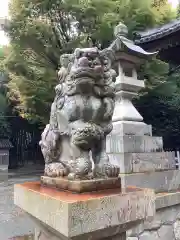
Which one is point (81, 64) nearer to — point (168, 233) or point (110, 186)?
point (110, 186)

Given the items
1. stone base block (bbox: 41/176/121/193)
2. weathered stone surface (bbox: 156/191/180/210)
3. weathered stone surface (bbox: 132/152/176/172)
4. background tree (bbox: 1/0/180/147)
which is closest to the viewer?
stone base block (bbox: 41/176/121/193)

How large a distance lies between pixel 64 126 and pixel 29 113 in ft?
29.5

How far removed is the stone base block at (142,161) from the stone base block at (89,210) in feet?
5.05

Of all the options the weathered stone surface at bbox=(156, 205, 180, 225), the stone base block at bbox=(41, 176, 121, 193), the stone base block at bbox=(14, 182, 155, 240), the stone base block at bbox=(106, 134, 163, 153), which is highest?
the stone base block at bbox=(106, 134, 163, 153)

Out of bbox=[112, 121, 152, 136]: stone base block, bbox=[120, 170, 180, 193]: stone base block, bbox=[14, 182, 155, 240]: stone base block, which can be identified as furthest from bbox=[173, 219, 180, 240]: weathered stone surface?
bbox=[14, 182, 155, 240]: stone base block

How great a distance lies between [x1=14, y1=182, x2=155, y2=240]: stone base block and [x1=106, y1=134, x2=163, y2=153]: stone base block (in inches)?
65.2

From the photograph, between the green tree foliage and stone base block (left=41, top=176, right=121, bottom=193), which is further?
the green tree foliage

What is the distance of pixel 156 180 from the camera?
332cm

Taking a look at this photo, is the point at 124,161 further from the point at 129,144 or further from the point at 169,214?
the point at 169,214

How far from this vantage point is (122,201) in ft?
4.51

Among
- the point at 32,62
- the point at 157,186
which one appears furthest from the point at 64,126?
the point at 32,62

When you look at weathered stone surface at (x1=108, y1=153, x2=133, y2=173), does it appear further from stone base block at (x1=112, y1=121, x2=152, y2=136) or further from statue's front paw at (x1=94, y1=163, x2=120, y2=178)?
statue's front paw at (x1=94, y1=163, x2=120, y2=178)

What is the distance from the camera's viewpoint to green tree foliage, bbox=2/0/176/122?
8359mm

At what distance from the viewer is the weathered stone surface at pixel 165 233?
2.92 meters
